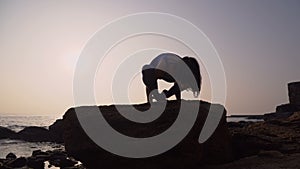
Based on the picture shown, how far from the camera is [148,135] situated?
36.7 feet

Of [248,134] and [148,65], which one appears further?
[248,134]

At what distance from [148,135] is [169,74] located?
2.52 meters

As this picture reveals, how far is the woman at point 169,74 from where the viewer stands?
493 inches

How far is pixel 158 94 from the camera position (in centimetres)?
1313

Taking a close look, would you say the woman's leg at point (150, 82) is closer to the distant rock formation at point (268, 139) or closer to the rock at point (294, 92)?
the distant rock formation at point (268, 139)

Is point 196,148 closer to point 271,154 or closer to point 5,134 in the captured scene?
point 271,154

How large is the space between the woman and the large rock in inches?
25.5

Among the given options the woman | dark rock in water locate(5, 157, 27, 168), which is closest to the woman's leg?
the woman

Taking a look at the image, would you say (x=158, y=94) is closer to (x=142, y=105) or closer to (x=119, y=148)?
(x=142, y=105)

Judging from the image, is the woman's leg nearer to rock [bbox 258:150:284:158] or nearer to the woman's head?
the woman's head

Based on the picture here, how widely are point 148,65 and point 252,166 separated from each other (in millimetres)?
4996

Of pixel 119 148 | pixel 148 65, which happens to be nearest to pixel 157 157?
pixel 119 148

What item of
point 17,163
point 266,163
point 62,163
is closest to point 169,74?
point 266,163

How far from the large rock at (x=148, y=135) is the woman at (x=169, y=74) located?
65 cm
